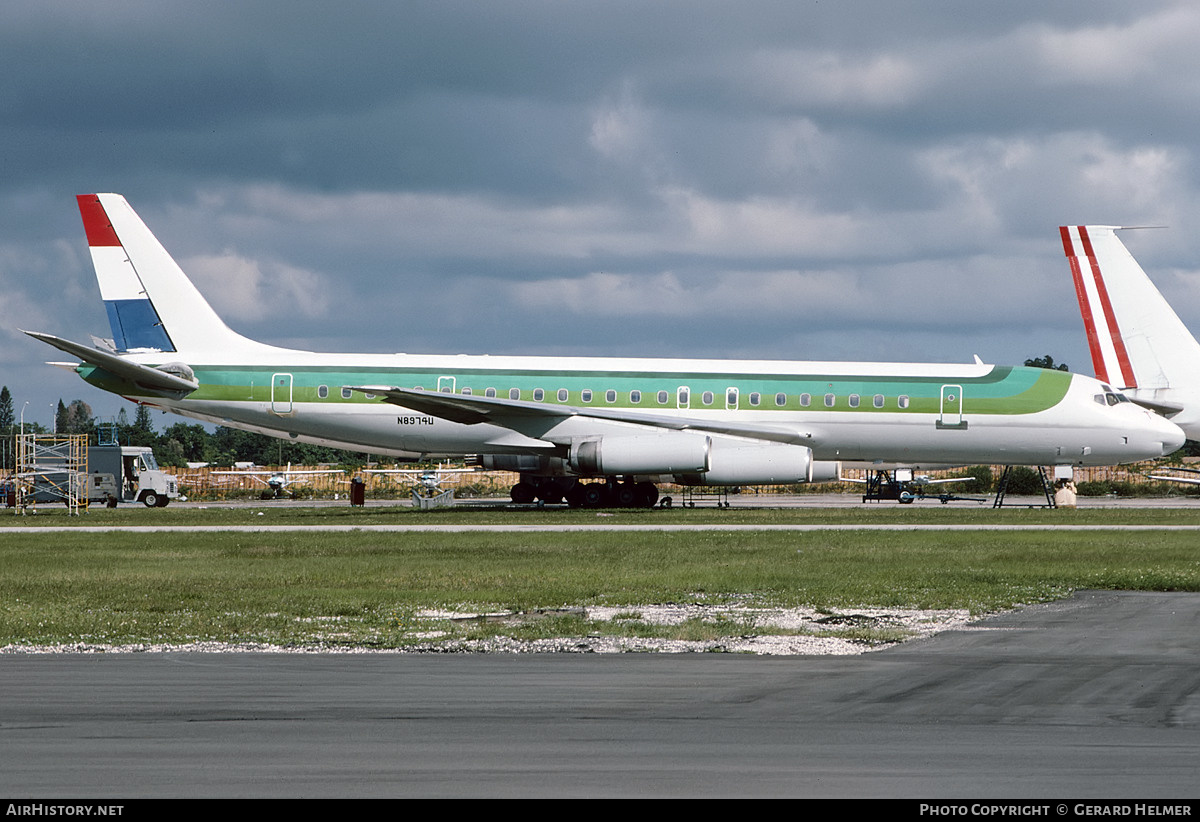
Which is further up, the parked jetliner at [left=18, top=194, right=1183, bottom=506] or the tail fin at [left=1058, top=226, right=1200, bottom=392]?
the tail fin at [left=1058, top=226, right=1200, bottom=392]

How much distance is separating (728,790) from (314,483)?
262ft

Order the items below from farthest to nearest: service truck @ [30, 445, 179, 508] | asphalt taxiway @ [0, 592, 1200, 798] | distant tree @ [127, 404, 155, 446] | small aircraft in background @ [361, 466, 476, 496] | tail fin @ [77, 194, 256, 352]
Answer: distant tree @ [127, 404, 155, 446] → small aircraft in background @ [361, 466, 476, 496] → service truck @ [30, 445, 179, 508] → tail fin @ [77, 194, 256, 352] → asphalt taxiway @ [0, 592, 1200, 798]

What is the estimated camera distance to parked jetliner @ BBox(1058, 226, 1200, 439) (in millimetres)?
35438

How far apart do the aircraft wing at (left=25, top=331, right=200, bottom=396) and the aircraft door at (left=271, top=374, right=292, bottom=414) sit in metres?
2.24

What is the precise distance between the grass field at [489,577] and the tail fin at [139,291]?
1211 centimetres

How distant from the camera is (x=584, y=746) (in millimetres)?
6996

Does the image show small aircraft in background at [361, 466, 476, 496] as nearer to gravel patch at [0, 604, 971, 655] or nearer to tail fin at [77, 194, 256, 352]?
tail fin at [77, 194, 256, 352]

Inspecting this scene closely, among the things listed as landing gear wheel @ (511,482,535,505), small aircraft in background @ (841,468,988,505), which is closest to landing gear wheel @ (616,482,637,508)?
landing gear wheel @ (511,482,535,505)

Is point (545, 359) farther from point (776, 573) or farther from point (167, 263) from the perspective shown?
point (776, 573)

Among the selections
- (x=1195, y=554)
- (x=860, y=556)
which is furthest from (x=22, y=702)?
(x=1195, y=554)

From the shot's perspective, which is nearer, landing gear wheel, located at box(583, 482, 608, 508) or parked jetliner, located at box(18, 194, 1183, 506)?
parked jetliner, located at box(18, 194, 1183, 506)

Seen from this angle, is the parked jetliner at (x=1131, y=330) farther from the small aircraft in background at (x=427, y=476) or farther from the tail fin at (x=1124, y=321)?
the small aircraft in background at (x=427, y=476)

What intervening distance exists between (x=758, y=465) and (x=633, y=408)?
167 inches

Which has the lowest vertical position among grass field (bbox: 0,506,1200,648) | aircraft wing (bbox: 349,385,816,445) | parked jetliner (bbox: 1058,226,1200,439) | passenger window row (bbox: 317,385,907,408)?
grass field (bbox: 0,506,1200,648)
